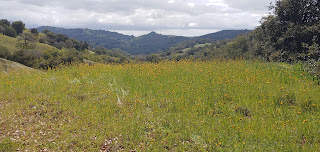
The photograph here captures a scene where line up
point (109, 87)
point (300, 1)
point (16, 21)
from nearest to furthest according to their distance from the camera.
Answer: point (109, 87) → point (300, 1) → point (16, 21)

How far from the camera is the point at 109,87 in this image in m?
9.76

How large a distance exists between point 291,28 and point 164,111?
16262 mm

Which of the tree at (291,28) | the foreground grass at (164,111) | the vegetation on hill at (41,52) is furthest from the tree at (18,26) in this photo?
the tree at (291,28)

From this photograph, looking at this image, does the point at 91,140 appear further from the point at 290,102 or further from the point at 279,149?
the point at 290,102

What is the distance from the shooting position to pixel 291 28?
56.2 feet

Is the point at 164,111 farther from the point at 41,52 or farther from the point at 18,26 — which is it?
the point at 18,26

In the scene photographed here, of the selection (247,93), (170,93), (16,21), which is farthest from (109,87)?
(16,21)

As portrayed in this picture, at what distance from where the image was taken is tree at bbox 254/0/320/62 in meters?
16.7

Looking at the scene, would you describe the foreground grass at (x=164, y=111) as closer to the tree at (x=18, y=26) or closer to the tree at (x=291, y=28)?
the tree at (x=291, y=28)

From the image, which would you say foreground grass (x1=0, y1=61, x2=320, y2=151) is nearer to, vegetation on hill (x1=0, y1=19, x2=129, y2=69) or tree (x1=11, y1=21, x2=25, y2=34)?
vegetation on hill (x1=0, y1=19, x2=129, y2=69)

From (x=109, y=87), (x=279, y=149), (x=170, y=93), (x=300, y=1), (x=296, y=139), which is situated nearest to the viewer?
(x=279, y=149)

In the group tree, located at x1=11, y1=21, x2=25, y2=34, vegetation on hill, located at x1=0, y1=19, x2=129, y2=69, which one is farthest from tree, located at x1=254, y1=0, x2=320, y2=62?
tree, located at x1=11, y1=21, x2=25, y2=34

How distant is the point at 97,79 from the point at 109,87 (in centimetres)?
155


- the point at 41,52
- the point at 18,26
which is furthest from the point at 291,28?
the point at 18,26
